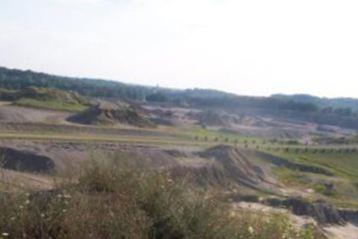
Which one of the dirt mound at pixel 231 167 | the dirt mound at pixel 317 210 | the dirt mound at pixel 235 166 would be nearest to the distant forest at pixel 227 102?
the dirt mound at pixel 235 166

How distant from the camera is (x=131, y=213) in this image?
271 inches

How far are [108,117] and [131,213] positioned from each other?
72.5 meters

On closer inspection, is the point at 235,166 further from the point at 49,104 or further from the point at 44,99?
the point at 44,99

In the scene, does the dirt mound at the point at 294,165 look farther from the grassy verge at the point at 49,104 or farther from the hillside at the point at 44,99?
the hillside at the point at 44,99

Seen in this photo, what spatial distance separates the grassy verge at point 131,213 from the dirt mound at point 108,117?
219 ft

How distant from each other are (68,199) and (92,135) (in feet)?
184

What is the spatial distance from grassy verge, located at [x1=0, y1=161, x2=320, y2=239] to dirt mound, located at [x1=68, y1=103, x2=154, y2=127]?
66.7 m

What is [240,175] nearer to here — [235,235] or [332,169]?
[332,169]

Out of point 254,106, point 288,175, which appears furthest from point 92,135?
point 254,106

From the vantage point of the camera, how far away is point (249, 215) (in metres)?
7.80

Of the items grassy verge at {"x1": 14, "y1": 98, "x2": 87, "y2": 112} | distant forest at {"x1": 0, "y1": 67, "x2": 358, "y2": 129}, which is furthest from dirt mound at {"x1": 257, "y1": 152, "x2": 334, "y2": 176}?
distant forest at {"x1": 0, "y1": 67, "x2": 358, "y2": 129}

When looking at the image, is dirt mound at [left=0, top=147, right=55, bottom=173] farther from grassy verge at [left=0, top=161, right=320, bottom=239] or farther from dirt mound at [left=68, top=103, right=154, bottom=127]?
grassy verge at [left=0, top=161, right=320, bottom=239]

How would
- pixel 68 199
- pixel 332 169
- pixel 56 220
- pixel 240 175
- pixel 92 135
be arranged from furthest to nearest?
pixel 332 169 < pixel 92 135 < pixel 240 175 < pixel 68 199 < pixel 56 220

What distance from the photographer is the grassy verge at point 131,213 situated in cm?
652
